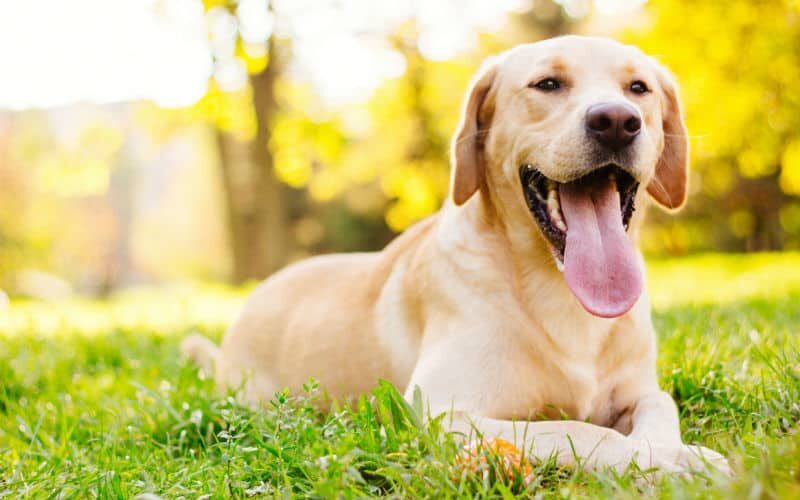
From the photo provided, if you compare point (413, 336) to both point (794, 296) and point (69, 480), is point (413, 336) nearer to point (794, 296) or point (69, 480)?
point (69, 480)

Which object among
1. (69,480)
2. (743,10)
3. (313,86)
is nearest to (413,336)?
(69,480)

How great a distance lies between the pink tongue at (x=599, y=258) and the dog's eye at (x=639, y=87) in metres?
0.48

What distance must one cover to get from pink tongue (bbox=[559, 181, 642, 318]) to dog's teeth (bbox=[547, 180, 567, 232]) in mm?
22

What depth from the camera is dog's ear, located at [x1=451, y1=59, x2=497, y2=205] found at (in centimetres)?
304

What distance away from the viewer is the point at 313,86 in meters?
18.2

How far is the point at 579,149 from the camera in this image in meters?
2.66

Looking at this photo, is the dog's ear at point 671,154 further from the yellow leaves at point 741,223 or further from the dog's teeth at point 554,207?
the yellow leaves at point 741,223

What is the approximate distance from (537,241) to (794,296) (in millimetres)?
4365

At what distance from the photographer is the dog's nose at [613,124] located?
261 centimetres

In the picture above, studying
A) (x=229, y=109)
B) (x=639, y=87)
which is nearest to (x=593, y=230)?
(x=639, y=87)

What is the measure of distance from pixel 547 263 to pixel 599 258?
232 millimetres

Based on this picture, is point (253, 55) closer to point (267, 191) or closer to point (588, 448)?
point (267, 191)

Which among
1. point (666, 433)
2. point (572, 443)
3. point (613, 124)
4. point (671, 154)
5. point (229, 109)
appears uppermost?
point (613, 124)

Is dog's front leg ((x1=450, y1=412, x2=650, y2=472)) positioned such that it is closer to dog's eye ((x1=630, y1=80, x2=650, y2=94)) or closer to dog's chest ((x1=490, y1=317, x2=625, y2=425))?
dog's chest ((x1=490, y1=317, x2=625, y2=425))
